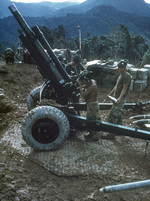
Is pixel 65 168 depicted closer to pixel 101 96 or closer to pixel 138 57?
pixel 101 96

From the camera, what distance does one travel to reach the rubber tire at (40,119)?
3.52 metres

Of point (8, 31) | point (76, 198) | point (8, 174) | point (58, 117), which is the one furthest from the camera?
point (8, 31)

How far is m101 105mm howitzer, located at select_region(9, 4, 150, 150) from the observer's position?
11.6 ft

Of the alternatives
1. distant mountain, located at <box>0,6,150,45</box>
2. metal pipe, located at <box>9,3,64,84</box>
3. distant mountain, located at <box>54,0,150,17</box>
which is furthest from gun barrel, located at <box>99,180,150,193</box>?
distant mountain, located at <box>54,0,150,17</box>

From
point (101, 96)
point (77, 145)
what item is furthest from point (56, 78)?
point (101, 96)

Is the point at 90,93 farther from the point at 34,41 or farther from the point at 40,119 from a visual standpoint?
the point at 34,41

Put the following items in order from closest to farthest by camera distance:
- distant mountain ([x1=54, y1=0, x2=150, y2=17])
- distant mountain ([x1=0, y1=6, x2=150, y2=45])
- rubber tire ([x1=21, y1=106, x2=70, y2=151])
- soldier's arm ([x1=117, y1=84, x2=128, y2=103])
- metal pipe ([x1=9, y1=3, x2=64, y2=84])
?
rubber tire ([x1=21, y1=106, x2=70, y2=151]), metal pipe ([x1=9, y1=3, x2=64, y2=84]), soldier's arm ([x1=117, y1=84, x2=128, y2=103]), distant mountain ([x1=0, y1=6, x2=150, y2=45]), distant mountain ([x1=54, y1=0, x2=150, y2=17])

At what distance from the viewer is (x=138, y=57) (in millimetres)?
41594

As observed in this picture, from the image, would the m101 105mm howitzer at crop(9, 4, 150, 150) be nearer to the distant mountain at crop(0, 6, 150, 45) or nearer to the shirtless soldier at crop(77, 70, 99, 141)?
the shirtless soldier at crop(77, 70, 99, 141)

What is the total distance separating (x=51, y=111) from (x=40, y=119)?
0.25 m

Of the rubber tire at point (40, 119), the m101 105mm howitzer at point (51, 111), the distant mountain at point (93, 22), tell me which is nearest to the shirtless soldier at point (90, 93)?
the m101 105mm howitzer at point (51, 111)

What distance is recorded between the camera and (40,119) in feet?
11.7

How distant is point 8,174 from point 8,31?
131 meters

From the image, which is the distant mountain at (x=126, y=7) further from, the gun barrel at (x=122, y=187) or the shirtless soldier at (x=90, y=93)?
the gun barrel at (x=122, y=187)
